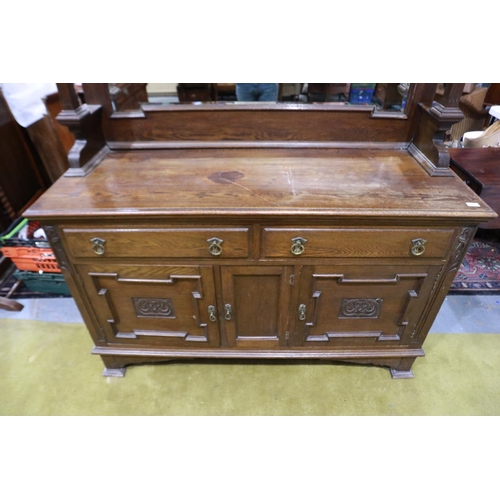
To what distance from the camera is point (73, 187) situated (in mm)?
1203

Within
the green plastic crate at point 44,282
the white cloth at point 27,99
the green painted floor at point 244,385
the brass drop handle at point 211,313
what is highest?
the white cloth at point 27,99

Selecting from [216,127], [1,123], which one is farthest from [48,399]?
[1,123]

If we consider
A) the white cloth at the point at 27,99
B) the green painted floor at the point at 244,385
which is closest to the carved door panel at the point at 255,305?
Result: the green painted floor at the point at 244,385

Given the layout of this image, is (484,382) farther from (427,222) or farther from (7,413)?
(7,413)

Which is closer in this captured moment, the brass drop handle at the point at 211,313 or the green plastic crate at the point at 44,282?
the brass drop handle at the point at 211,313

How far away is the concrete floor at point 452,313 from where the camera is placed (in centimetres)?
180

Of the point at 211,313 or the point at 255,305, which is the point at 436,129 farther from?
the point at 211,313

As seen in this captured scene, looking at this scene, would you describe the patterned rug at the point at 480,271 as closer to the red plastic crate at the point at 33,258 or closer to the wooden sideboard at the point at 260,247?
the wooden sideboard at the point at 260,247

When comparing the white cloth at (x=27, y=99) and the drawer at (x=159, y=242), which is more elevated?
the white cloth at (x=27, y=99)

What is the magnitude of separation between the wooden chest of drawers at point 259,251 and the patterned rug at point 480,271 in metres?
0.81

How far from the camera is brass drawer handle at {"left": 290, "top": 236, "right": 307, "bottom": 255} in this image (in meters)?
1.15

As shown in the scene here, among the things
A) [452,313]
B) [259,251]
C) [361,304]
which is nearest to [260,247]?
[259,251]

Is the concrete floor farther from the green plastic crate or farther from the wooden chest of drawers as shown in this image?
the wooden chest of drawers

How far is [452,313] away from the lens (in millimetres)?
1874
